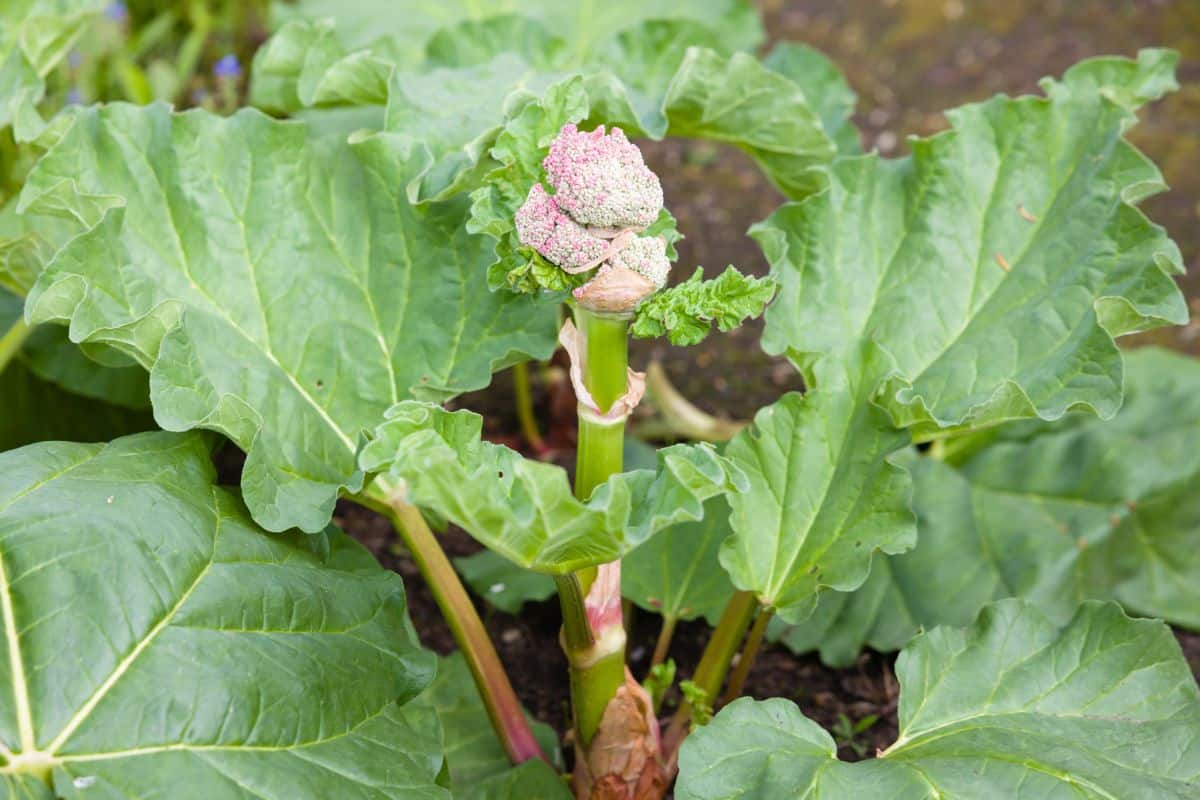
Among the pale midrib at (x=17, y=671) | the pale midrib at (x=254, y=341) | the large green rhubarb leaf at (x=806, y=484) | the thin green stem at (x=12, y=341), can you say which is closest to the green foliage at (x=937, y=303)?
the large green rhubarb leaf at (x=806, y=484)

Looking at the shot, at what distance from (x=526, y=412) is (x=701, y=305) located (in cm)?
110

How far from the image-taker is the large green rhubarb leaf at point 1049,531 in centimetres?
182

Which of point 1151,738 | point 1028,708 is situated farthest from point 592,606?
point 1151,738

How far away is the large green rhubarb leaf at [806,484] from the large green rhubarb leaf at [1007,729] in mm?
148

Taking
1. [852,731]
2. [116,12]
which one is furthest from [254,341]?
[116,12]

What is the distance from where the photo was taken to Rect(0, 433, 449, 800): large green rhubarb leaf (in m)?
1.09

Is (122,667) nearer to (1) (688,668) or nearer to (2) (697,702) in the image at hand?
(2) (697,702)

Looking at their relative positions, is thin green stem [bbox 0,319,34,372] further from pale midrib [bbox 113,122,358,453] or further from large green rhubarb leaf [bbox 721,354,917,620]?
large green rhubarb leaf [bbox 721,354,917,620]

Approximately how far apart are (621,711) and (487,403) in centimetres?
106

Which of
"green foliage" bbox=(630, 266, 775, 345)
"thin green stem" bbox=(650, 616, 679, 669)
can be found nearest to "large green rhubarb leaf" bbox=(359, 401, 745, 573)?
"green foliage" bbox=(630, 266, 775, 345)

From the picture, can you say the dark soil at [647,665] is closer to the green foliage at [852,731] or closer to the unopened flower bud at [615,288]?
the green foliage at [852,731]

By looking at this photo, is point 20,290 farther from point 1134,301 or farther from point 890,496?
point 1134,301

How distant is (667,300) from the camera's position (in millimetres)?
1173

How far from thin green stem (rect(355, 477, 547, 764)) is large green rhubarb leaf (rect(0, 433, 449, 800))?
0.10 meters
